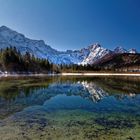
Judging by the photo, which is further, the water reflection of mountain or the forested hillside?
the forested hillside

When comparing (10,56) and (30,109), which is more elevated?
(10,56)

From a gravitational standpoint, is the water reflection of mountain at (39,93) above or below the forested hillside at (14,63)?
below

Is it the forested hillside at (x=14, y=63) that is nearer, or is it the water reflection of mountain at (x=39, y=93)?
the water reflection of mountain at (x=39, y=93)

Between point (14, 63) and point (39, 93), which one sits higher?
point (14, 63)

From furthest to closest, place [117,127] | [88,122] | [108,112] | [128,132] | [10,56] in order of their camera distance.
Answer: [10,56]
[108,112]
[88,122]
[117,127]
[128,132]

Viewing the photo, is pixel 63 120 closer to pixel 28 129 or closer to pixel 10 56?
pixel 28 129

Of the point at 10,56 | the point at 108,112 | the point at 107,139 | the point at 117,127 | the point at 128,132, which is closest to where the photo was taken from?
the point at 107,139

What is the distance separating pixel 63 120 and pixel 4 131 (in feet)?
20.1

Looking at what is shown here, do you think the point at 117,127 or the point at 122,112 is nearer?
the point at 117,127

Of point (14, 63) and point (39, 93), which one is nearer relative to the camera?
point (39, 93)

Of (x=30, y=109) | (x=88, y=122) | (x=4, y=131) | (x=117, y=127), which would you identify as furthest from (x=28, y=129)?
(x=30, y=109)

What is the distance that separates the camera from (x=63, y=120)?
24016 millimetres

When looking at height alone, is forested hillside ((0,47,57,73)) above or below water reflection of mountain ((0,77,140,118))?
above

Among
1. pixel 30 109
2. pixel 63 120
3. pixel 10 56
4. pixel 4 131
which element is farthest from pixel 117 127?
pixel 10 56
